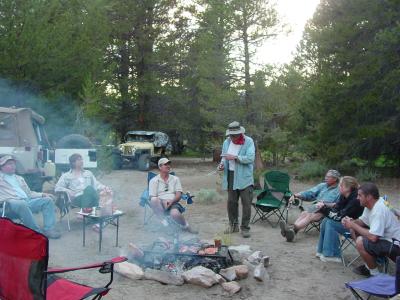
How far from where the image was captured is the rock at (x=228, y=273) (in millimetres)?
4215

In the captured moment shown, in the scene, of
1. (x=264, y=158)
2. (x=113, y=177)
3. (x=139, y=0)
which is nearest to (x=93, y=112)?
(x=113, y=177)

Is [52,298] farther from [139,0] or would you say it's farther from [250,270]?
[139,0]

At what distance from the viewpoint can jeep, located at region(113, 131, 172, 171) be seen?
16.0 metres

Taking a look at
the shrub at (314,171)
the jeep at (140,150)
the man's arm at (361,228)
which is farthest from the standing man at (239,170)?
the jeep at (140,150)

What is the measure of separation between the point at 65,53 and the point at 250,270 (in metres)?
11.6

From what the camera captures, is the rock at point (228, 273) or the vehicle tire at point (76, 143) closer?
the rock at point (228, 273)

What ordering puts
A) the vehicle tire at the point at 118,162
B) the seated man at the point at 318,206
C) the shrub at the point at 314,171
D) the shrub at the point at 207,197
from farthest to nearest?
the vehicle tire at the point at 118,162 < the shrub at the point at 314,171 < the shrub at the point at 207,197 < the seated man at the point at 318,206

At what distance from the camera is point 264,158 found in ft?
58.7

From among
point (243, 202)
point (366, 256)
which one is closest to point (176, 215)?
point (243, 202)

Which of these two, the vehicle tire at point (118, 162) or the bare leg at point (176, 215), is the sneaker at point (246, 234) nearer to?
the bare leg at point (176, 215)

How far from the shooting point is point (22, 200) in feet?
17.1

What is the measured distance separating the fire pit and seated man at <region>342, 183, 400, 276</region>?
128 centimetres

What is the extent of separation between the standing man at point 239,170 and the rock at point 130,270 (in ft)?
6.67

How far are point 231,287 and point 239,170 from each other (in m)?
2.24
